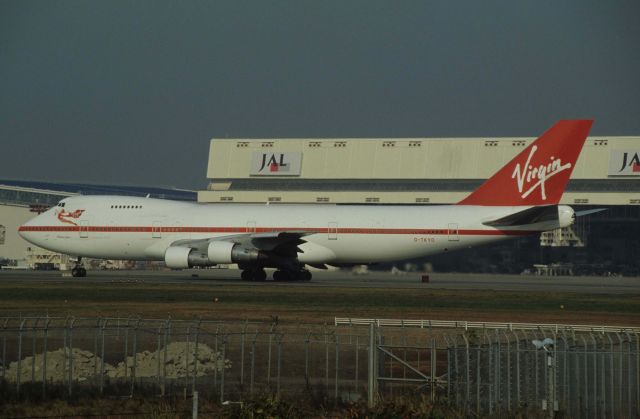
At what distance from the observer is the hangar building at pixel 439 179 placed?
88125 mm

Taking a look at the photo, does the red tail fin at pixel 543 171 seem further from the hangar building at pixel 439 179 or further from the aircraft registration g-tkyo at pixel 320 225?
the hangar building at pixel 439 179

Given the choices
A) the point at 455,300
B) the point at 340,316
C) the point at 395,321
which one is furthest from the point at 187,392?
the point at 455,300

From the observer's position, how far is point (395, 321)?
3241cm

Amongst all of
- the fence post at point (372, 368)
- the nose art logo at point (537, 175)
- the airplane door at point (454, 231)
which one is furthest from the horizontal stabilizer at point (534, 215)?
the fence post at point (372, 368)

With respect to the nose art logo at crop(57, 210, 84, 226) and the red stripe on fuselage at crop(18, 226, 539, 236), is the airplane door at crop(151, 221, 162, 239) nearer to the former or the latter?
the red stripe on fuselage at crop(18, 226, 539, 236)

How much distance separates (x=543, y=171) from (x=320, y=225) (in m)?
13.0

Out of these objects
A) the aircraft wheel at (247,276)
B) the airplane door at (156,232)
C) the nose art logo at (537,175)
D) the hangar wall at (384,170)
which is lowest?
the aircraft wheel at (247,276)

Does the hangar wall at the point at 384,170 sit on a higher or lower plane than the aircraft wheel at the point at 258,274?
higher

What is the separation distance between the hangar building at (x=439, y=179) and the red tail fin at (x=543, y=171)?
23.8 meters

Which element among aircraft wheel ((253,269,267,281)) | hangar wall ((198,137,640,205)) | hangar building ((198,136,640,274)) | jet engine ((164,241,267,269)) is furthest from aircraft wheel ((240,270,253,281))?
hangar wall ((198,137,640,205))

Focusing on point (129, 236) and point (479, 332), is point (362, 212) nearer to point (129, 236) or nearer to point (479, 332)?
point (129, 236)

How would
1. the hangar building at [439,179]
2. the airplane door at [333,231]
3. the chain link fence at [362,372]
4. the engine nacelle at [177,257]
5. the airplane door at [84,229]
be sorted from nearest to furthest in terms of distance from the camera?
the chain link fence at [362,372], the engine nacelle at [177,257], the airplane door at [333,231], the airplane door at [84,229], the hangar building at [439,179]

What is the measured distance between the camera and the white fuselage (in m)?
→ 56.2

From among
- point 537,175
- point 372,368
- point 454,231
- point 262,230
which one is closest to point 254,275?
point 262,230
